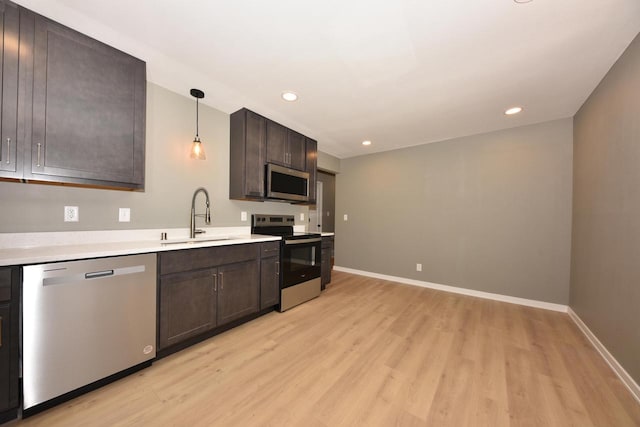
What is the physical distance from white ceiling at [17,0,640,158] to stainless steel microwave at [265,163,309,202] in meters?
0.79

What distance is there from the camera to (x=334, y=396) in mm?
1487

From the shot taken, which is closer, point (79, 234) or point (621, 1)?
point (621, 1)

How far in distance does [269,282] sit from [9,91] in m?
2.36

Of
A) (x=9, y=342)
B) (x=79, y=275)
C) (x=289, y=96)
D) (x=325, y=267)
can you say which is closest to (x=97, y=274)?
(x=79, y=275)

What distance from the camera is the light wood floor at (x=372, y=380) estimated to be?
133cm

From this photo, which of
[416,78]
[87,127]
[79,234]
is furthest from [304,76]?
[79,234]

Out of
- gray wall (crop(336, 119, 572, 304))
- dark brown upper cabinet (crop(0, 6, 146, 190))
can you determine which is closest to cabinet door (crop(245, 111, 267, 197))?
dark brown upper cabinet (crop(0, 6, 146, 190))

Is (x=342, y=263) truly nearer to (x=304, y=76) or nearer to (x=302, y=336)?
(x=302, y=336)

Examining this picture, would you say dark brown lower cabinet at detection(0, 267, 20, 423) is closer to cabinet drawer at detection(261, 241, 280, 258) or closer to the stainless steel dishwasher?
the stainless steel dishwasher

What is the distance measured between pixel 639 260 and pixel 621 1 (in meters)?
1.65

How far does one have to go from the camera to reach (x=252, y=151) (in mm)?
2764

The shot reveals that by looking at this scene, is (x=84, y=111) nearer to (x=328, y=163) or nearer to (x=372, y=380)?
(x=372, y=380)

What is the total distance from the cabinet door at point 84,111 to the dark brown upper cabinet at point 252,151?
100cm

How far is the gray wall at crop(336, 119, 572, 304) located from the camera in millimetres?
2932
